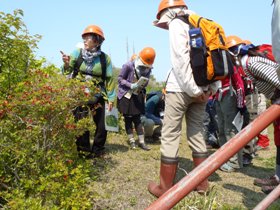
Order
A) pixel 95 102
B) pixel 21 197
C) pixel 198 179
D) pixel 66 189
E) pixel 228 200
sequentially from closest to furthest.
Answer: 1. pixel 198 179
2. pixel 21 197
3. pixel 66 189
4. pixel 228 200
5. pixel 95 102

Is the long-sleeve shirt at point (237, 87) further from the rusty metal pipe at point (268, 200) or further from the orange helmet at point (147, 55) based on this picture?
the rusty metal pipe at point (268, 200)

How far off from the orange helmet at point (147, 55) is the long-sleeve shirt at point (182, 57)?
2.62m

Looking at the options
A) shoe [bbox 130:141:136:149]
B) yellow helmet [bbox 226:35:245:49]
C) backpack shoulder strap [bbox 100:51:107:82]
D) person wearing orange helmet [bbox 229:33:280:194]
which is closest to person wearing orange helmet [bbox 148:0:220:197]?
person wearing orange helmet [bbox 229:33:280:194]

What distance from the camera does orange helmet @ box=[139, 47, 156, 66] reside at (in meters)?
5.95

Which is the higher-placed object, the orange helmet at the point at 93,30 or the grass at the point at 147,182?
the orange helmet at the point at 93,30

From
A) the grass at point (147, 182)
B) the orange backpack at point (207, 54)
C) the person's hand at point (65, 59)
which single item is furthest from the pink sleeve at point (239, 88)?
→ the person's hand at point (65, 59)

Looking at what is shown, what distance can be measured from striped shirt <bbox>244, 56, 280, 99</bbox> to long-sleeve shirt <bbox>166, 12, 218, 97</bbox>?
1.76 ft

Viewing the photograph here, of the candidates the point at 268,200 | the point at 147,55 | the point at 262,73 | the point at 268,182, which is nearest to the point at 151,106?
the point at 147,55

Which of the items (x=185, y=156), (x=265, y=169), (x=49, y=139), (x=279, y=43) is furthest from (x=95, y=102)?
(x=279, y=43)

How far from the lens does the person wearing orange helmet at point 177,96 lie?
10.6 feet

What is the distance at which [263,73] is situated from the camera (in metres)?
2.79

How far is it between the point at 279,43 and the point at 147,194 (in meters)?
A: 2.64

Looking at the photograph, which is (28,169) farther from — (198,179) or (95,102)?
(198,179)

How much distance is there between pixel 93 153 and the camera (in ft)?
16.4
